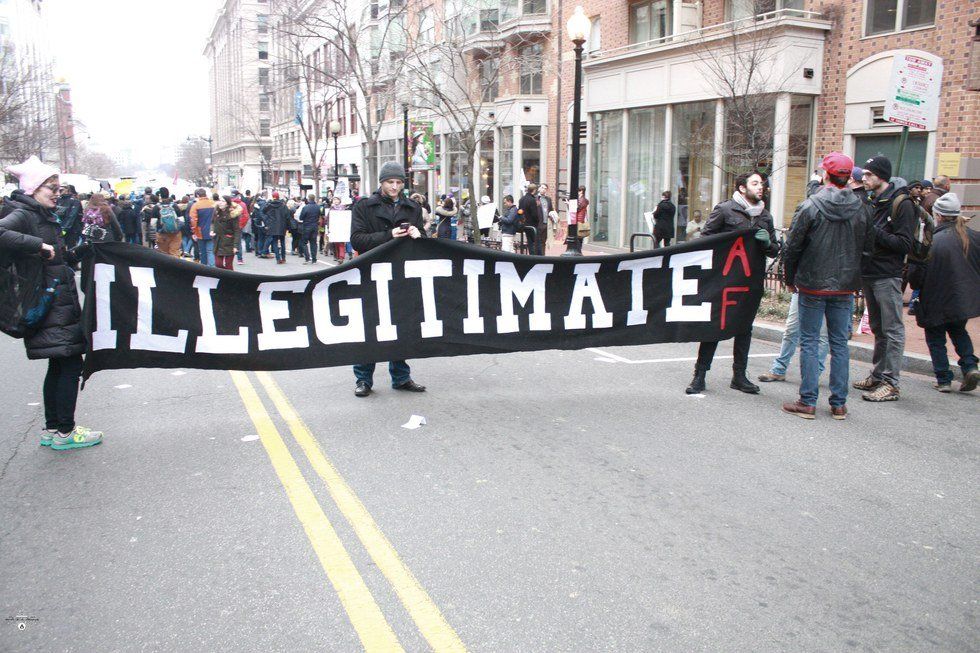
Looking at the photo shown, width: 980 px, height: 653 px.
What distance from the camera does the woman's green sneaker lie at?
18.6ft

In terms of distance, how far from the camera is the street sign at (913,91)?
31.1 ft

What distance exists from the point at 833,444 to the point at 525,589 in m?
3.27

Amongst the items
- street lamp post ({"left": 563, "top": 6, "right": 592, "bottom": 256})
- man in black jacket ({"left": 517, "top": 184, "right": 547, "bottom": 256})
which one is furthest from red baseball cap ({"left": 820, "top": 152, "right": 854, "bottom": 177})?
man in black jacket ({"left": 517, "top": 184, "right": 547, "bottom": 256})

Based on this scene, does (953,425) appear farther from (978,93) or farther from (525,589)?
(978,93)

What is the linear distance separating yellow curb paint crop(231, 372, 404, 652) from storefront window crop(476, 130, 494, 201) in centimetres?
2727

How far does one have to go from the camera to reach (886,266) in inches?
282

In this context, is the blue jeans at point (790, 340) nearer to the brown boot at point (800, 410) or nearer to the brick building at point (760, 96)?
the brown boot at point (800, 410)

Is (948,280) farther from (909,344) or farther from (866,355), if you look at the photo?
(909,344)

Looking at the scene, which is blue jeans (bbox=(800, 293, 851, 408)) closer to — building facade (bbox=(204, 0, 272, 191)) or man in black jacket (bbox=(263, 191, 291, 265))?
man in black jacket (bbox=(263, 191, 291, 265))

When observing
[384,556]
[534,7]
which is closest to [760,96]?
[534,7]

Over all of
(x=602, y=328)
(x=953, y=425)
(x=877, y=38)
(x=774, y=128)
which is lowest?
(x=953, y=425)

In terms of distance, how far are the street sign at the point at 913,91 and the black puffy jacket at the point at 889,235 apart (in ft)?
9.30

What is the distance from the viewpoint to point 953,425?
21.2 ft

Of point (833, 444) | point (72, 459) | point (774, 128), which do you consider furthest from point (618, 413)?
point (774, 128)
